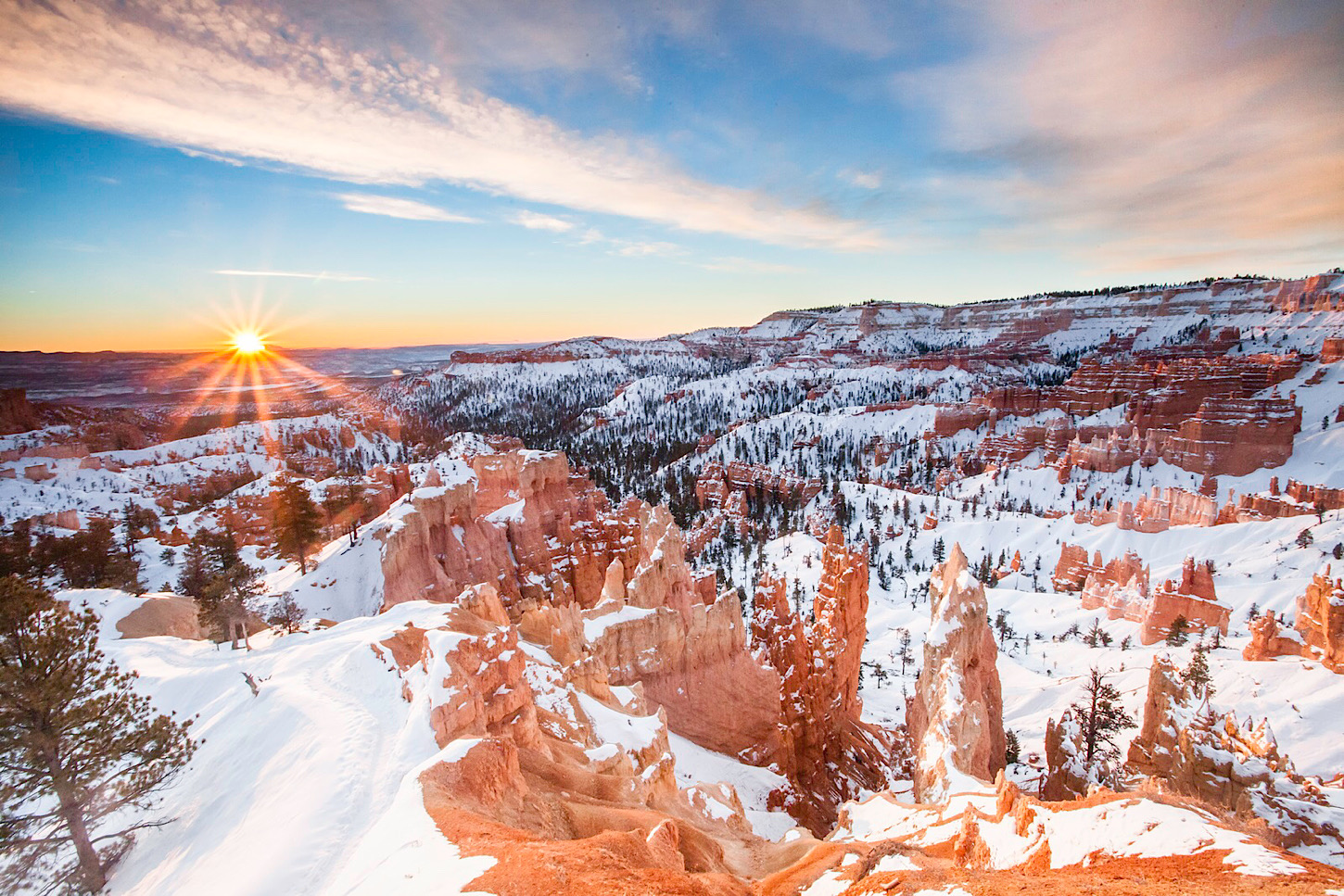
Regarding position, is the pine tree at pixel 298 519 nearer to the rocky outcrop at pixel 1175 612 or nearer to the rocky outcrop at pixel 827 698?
the rocky outcrop at pixel 827 698

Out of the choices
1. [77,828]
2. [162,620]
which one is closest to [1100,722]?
[77,828]

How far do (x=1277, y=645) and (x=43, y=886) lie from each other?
50383 millimetres

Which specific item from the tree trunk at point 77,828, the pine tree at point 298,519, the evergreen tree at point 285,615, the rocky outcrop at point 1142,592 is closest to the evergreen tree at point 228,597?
the evergreen tree at point 285,615

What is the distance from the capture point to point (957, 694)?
15742 millimetres

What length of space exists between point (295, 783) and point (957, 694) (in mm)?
15932

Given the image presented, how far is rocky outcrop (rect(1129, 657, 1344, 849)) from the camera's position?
11.0 meters

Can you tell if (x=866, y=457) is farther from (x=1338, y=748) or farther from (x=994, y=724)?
(x=994, y=724)

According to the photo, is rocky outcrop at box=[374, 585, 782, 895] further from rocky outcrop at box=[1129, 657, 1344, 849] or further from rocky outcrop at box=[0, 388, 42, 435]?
rocky outcrop at box=[0, 388, 42, 435]

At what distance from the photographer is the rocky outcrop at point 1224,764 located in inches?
432

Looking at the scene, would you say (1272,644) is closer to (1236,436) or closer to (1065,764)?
(1065,764)

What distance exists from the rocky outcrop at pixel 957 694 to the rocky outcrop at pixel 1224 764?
145 inches

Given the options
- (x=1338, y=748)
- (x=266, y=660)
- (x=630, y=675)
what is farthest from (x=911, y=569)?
(x=266, y=660)

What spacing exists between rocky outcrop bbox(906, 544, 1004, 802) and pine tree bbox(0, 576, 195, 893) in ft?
52.1

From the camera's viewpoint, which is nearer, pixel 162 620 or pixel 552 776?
pixel 552 776
